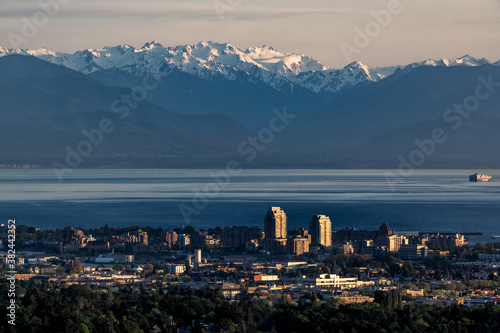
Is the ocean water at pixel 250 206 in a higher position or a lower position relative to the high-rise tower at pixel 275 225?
higher

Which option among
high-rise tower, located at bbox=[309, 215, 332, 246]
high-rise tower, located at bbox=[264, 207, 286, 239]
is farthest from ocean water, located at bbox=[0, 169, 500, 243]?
high-rise tower, located at bbox=[264, 207, 286, 239]

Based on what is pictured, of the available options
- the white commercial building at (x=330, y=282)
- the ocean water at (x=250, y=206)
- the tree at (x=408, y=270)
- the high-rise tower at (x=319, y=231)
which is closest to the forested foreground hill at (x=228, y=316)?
the white commercial building at (x=330, y=282)

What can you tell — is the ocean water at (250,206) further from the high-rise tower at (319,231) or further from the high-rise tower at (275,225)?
the high-rise tower at (275,225)

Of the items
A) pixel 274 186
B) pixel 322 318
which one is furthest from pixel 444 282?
pixel 274 186

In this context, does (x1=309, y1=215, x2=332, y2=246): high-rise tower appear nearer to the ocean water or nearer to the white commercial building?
the ocean water

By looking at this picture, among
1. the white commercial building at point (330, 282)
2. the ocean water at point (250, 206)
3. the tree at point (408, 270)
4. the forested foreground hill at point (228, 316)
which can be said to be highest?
the ocean water at point (250, 206)

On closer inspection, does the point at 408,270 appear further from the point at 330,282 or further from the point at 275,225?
the point at 275,225

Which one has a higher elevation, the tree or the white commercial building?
the tree

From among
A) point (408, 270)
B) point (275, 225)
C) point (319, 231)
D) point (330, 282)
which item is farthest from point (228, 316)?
point (275, 225)

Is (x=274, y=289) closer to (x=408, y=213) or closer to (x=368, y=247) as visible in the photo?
(x=368, y=247)
